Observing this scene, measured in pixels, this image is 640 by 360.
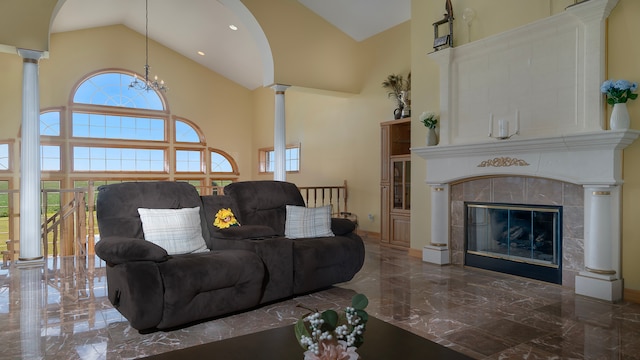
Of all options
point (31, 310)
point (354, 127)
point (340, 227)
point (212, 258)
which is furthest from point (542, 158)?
point (31, 310)

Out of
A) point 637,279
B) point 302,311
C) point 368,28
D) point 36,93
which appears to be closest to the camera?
point 302,311

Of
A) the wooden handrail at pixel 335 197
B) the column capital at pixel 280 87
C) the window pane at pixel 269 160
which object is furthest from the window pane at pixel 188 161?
the column capital at pixel 280 87

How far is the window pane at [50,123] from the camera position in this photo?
8586 mm

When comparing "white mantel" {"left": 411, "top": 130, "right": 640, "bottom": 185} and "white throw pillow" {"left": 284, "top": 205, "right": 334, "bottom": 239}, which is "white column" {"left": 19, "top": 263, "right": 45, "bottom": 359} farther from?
"white mantel" {"left": 411, "top": 130, "right": 640, "bottom": 185}

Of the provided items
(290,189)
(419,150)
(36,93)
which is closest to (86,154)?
(36,93)

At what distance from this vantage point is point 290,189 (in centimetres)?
434

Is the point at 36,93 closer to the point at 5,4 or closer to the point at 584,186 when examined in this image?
the point at 5,4

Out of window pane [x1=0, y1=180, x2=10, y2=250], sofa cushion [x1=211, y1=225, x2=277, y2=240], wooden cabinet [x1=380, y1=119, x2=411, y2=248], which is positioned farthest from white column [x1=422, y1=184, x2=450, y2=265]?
window pane [x1=0, y1=180, x2=10, y2=250]

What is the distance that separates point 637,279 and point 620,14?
7.59ft

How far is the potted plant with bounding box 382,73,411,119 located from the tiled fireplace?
3.75ft

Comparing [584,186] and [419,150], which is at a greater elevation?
[419,150]

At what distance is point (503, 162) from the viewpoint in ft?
14.3

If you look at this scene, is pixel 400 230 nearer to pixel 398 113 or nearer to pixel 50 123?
pixel 398 113

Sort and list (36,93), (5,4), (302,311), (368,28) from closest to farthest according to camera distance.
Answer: (302,311) < (5,4) < (36,93) < (368,28)
